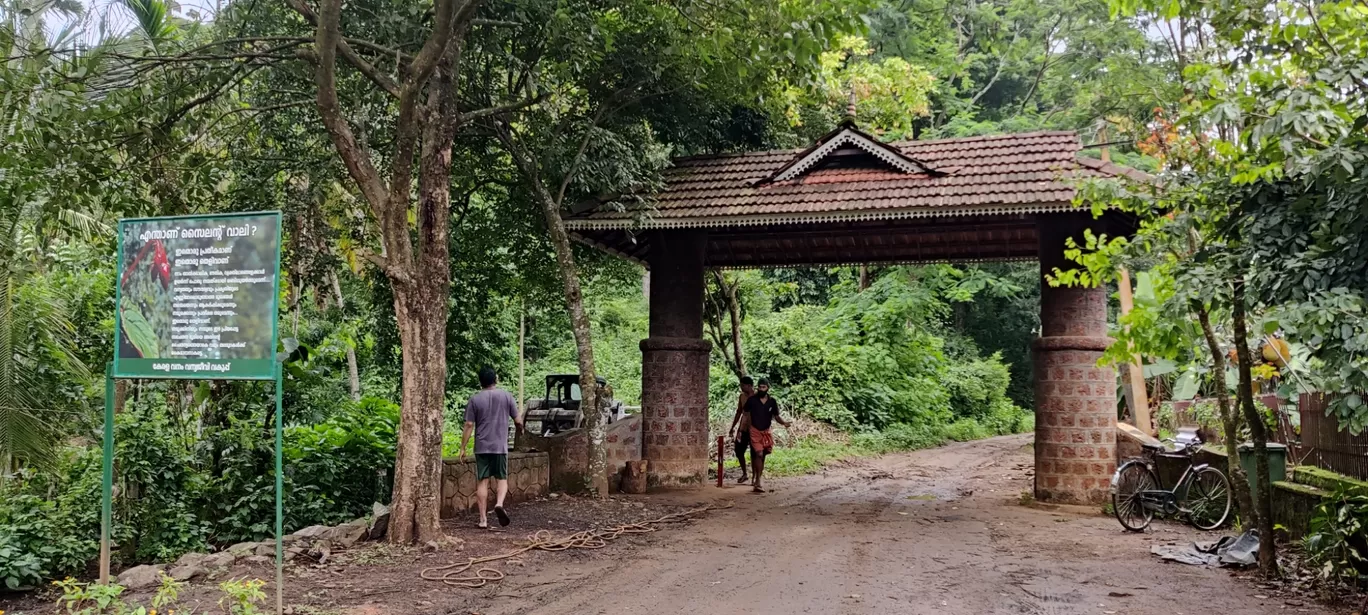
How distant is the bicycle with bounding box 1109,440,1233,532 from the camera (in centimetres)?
1112

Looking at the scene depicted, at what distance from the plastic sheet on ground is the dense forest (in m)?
1.66

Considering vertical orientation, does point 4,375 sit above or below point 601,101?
below

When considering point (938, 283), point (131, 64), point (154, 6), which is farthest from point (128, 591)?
point (938, 283)

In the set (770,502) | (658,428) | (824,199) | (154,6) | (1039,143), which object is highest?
(154,6)

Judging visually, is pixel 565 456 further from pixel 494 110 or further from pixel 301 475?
pixel 494 110

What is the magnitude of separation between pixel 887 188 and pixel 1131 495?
471cm

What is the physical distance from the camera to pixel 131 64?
9.76m

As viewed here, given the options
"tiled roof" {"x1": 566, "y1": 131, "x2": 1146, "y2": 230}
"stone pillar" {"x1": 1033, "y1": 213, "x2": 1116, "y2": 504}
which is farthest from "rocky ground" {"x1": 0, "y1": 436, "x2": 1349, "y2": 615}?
"tiled roof" {"x1": 566, "y1": 131, "x2": 1146, "y2": 230}

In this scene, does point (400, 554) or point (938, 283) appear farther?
point (938, 283)

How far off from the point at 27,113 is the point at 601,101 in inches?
255

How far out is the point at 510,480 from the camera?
11938mm

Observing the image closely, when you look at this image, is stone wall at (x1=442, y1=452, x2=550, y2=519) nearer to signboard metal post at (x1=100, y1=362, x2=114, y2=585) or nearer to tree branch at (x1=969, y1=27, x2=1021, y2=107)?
signboard metal post at (x1=100, y1=362, x2=114, y2=585)

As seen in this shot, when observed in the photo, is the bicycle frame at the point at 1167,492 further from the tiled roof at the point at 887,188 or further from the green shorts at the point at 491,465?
the green shorts at the point at 491,465

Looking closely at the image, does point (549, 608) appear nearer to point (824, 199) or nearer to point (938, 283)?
point (824, 199)
